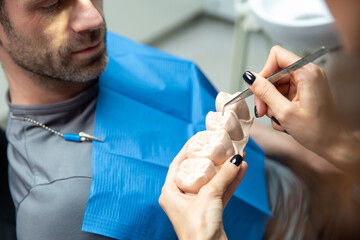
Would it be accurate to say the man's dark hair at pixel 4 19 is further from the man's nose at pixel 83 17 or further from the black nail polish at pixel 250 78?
the black nail polish at pixel 250 78

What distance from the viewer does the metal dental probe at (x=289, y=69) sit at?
75 cm

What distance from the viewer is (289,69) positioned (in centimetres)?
81

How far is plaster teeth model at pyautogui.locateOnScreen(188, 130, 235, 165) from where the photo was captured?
33.6 inches

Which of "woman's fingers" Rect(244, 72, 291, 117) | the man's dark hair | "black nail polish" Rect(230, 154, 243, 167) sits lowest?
"black nail polish" Rect(230, 154, 243, 167)

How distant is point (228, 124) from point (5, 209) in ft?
1.96

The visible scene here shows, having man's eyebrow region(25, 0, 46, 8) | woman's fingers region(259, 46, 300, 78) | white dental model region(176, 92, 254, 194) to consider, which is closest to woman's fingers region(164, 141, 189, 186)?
white dental model region(176, 92, 254, 194)

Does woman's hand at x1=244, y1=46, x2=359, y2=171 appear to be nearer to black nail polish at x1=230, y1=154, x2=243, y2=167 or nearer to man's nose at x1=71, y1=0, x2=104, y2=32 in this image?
black nail polish at x1=230, y1=154, x2=243, y2=167

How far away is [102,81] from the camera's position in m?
1.25

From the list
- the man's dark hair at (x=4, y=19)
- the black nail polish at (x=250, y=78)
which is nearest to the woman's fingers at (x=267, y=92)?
the black nail polish at (x=250, y=78)

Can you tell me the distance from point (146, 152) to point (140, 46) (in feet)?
1.51

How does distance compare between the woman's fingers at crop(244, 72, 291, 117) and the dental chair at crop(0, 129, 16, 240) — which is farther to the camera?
the dental chair at crop(0, 129, 16, 240)

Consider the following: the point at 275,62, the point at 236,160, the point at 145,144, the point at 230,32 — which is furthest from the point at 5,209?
the point at 230,32

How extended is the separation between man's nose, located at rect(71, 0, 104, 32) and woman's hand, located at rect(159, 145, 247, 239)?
46 cm

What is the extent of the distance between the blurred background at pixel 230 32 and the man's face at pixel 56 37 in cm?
43
